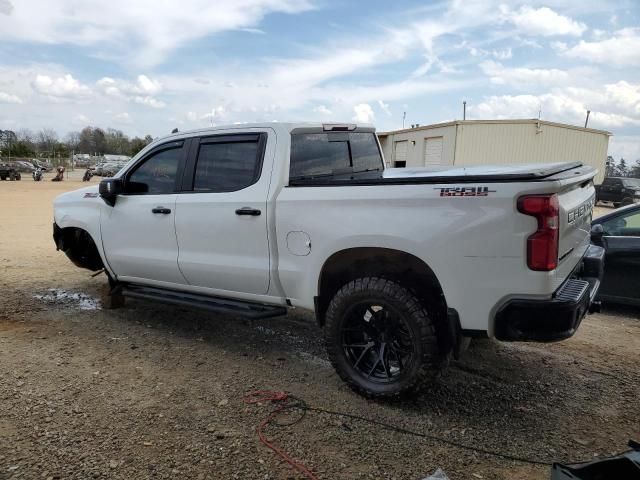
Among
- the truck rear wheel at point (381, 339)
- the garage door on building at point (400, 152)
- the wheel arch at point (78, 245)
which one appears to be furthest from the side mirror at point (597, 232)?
the garage door on building at point (400, 152)

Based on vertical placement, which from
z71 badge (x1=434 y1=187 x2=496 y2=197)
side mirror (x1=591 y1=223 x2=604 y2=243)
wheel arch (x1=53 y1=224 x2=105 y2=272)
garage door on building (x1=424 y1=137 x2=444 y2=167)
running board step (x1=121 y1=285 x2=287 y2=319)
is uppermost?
garage door on building (x1=424 y1=137 x2=444 y2=167)

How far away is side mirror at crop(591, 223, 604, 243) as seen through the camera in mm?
5652

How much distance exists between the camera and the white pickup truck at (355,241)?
2.94 meters

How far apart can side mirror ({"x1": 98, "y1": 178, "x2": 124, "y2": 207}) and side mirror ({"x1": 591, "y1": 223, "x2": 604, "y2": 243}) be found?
16.7ft

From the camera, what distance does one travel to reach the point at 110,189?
481 centimetres

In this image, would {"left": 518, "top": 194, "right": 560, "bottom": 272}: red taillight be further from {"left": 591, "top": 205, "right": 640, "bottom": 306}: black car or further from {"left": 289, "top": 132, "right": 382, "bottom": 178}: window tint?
{"left": 591, "top": 205, "right": 640, "bottom": 306}: black car

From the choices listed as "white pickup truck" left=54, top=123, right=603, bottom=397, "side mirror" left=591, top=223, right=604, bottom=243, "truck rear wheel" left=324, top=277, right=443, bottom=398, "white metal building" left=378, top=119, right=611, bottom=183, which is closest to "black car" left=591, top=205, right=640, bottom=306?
"side mirror" left=591, top=223, right=604, bottom=243

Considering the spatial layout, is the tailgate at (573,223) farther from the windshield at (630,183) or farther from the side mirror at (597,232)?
the windshield at (630,183)

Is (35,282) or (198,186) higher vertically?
(198,186)

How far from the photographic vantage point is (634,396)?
3.74m

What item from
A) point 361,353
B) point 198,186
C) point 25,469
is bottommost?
point 25,469

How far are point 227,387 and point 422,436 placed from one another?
4.91 feet

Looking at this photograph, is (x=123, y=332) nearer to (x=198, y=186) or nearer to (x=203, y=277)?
(x=203, y=277)

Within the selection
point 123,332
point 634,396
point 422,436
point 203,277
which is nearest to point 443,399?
point 422,436
